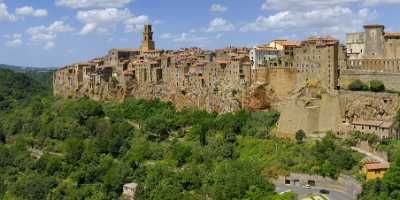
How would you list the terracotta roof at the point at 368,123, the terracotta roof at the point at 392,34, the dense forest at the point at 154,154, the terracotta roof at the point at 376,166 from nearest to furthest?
1. the terracotta roof at the point at 376,166
2. the dense forest at the point at 154,154
3. the terracotta roof at the point at 368,123
4. the terracotta roof at the point at 392,34

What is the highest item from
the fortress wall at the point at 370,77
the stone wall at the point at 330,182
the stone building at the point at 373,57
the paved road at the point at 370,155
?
the stone building at the point at 373,57

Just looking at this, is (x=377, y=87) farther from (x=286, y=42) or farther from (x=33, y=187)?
(x=33, y=187)

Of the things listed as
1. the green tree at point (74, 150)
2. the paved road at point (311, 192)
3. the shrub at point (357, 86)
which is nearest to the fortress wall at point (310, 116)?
the shrub at point (357, 86)

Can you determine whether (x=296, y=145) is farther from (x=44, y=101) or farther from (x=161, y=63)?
(x=44, y=101)

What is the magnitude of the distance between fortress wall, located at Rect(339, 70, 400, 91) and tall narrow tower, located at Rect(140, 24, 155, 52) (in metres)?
27.5

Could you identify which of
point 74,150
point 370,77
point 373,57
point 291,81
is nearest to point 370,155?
point 370,77

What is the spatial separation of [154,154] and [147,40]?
938 inches

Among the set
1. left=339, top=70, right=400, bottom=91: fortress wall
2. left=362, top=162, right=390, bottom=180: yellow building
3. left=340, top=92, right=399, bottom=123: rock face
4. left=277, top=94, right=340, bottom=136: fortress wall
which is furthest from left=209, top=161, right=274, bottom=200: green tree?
left=339, top=70, right=400, bottom=91: fortress wall

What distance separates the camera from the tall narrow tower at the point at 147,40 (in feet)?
192

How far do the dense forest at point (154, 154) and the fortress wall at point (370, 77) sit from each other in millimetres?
4093

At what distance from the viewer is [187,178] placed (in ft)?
99.9

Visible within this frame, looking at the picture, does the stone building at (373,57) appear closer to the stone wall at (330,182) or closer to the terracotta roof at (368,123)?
the terracotta roof at (368,123)

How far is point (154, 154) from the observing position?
3678 cm

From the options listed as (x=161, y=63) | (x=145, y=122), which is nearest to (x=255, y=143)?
(x=145, y=122)
